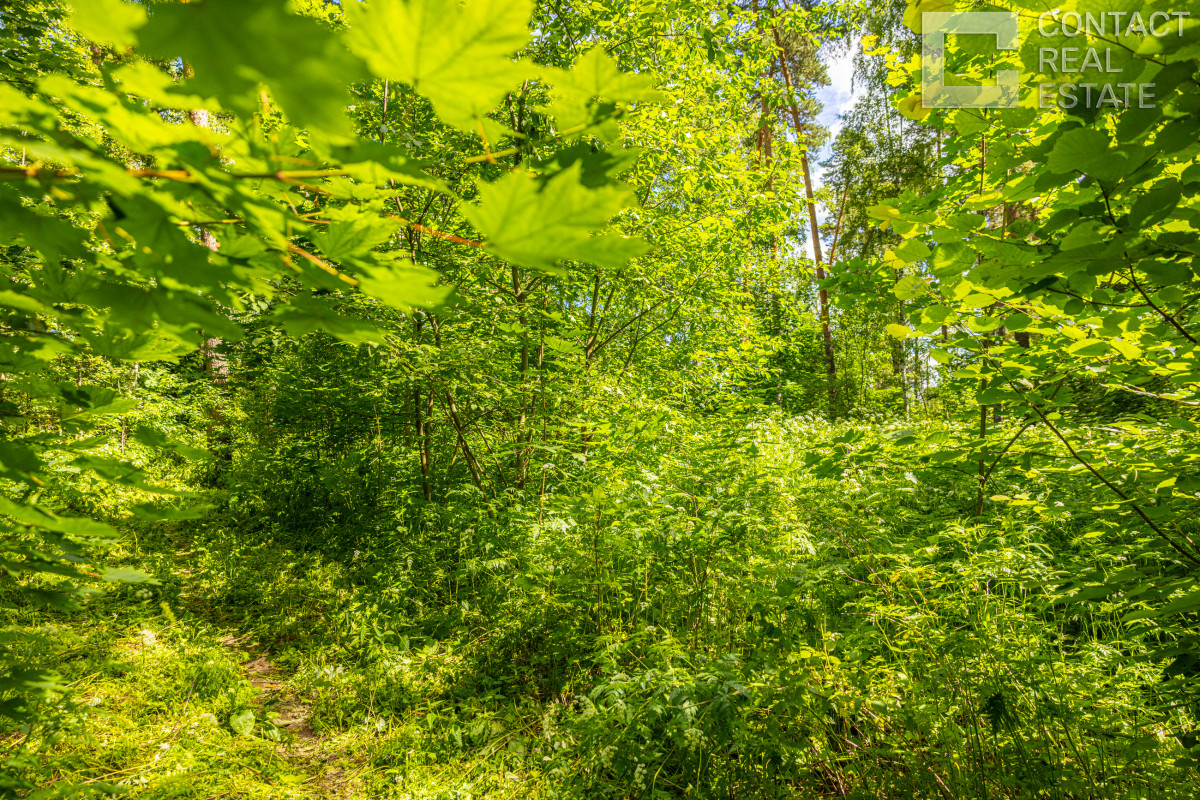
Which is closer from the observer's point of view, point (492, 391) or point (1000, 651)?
point (1000, 651)

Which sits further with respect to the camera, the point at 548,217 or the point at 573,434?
the point at 573,434

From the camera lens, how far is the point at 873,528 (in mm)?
2621

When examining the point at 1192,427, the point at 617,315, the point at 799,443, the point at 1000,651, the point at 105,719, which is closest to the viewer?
the point at 1192,427

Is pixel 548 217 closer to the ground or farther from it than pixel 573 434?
farther from it

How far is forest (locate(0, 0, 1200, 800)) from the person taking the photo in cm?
42

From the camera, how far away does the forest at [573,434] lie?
0.42 meters

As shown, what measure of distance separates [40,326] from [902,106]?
75.7 inches

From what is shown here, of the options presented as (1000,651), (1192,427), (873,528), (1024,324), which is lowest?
(1000,651)

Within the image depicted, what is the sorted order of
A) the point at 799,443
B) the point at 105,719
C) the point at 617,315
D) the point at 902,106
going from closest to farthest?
1. the point at 902,106
2. the point at 105,719
3. the point at 617,315
4. the point at 799,443

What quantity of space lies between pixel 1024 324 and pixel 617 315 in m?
3.50

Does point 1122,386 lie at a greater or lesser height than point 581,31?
lesser

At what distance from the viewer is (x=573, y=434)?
416 centimetres

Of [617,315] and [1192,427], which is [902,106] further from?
[617,315]

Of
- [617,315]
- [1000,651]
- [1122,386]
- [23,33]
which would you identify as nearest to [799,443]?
[617,315]
